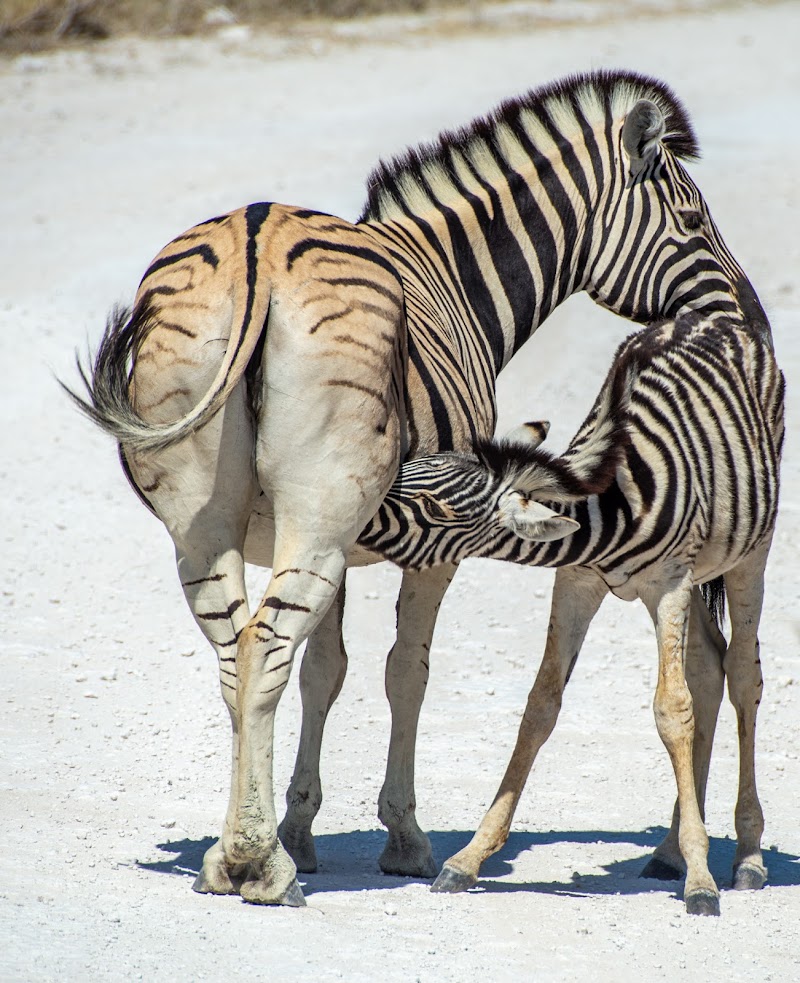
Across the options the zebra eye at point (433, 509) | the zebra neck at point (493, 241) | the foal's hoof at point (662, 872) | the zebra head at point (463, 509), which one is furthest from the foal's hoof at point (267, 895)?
the zebra neck at point (493, 241)

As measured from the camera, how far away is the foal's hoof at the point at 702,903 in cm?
500

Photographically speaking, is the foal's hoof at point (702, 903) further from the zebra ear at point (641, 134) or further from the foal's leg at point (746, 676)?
the zebra ear at point (641, 134)

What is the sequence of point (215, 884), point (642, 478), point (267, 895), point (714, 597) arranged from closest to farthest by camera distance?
point (267, 895) → point (215, 884) → point (642, 478) → point (714, 597)

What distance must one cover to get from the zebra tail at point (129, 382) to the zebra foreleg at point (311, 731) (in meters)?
1.47

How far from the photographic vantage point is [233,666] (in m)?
4.79

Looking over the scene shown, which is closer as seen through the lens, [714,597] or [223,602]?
[223,602]

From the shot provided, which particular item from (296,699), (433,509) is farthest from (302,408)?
(296,699)

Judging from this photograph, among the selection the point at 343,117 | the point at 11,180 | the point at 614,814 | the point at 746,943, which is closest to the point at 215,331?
the point at 746,943

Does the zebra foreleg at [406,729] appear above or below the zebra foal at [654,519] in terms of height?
below

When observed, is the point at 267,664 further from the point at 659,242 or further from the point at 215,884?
the point at 659,242

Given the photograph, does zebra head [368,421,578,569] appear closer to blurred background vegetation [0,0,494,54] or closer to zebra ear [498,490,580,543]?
zebra ear [498,490,580,543]

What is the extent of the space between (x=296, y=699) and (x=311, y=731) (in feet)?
6.34

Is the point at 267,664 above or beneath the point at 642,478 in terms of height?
beneath

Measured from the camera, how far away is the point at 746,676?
19.4 ft
